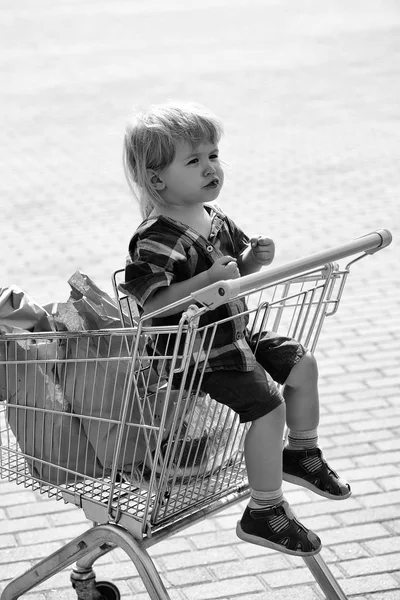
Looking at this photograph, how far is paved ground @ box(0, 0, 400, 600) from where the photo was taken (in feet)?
13.4

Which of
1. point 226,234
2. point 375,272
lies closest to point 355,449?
point 226,234

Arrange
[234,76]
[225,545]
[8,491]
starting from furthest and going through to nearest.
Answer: [234,76], [8,491], [225,545]

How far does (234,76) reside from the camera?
596 inches

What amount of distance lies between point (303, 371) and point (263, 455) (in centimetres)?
31

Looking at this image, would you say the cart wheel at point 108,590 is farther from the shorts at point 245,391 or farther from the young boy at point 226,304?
the shorts at point 245,391

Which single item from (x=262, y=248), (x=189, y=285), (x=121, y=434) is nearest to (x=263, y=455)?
(x=121, y=434)

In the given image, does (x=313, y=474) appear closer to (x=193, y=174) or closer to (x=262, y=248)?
(x=262, y=248)

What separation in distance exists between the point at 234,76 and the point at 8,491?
37.5ft

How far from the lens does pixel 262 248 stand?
10.4ft

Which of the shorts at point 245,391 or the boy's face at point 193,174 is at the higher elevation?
the boy's face at point 193,174

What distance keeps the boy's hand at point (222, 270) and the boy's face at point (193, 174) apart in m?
0.33

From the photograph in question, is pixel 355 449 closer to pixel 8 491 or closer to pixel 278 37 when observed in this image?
pixel 8 491

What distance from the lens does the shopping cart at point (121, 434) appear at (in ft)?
9.48

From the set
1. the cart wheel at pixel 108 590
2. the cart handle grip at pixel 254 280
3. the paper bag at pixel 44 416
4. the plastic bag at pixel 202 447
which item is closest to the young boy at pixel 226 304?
the plastic bag at pixel 202 447
